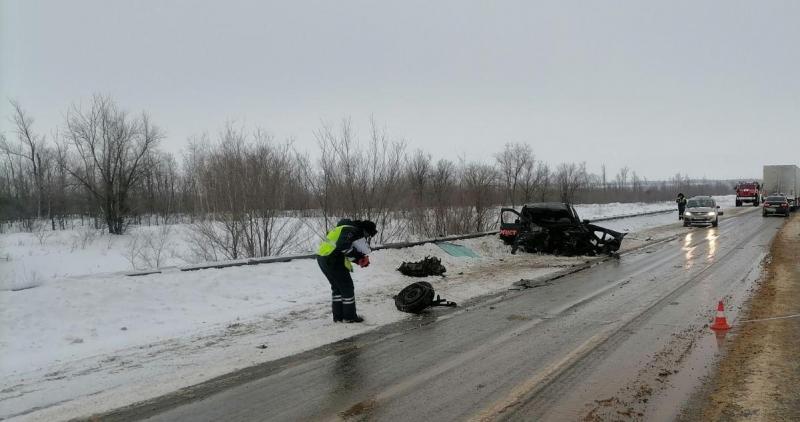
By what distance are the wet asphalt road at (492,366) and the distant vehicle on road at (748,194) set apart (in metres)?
55.8

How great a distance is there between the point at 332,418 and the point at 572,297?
269 inches

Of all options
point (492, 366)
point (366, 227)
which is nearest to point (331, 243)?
point (366, 227)

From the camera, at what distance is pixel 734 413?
13.8 ft

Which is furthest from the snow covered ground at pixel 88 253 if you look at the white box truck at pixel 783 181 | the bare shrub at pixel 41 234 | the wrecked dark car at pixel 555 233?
the white box truck at pixel 783 181

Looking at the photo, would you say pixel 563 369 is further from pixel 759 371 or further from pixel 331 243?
pixel 331 243

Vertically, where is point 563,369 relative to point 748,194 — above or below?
below

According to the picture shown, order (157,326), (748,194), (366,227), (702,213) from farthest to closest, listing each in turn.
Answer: (748,194)
(702,213)
(366,227)
(157,326)

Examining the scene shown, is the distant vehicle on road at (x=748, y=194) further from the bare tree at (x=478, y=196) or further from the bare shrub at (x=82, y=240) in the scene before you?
the bare shrub at (x=82, y=240)

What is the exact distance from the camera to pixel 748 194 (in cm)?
5656

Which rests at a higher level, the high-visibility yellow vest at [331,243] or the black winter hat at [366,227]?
the black winter hat at [366,227]

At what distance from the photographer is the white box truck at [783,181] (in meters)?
51.1

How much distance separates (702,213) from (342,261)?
27335 mm

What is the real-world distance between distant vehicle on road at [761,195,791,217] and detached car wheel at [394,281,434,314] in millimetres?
36940

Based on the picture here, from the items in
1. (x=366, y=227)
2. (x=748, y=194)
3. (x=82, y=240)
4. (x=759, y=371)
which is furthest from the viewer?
(x=748, y=194)
